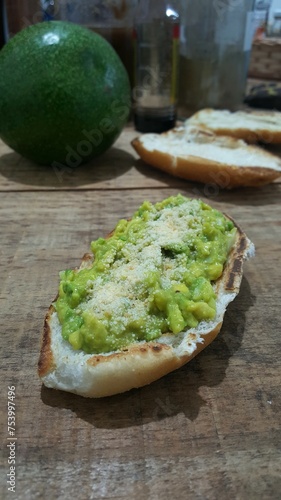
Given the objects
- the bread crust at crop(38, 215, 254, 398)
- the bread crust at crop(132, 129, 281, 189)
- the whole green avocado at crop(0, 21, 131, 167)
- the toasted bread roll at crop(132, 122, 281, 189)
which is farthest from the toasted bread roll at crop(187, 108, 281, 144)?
the bread crust at crop(38, 215, 254, 398)

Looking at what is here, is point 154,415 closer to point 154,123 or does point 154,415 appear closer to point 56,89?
point 56,89

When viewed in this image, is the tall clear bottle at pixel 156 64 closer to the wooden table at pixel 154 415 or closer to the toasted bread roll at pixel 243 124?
the toasted bread roll at pixel 243 124

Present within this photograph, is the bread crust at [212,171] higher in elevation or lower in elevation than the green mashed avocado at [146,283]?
lower

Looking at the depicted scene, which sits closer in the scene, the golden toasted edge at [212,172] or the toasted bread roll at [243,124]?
the golden toasted edge at [212,172]

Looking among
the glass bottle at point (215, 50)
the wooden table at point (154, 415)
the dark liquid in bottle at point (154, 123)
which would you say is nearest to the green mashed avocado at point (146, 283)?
the wooden table at point (154, 415)

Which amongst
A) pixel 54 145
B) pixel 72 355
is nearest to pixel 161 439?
pixel 72 355

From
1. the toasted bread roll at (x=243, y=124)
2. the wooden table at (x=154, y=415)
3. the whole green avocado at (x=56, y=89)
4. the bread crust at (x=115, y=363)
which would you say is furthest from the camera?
the toasted bread roll at (x=243, y=124)

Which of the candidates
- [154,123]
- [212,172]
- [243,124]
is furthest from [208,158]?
[154,123]

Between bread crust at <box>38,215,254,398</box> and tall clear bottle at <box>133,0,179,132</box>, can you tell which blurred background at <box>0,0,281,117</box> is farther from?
bread crust at <box>38,215,254,398</box>
